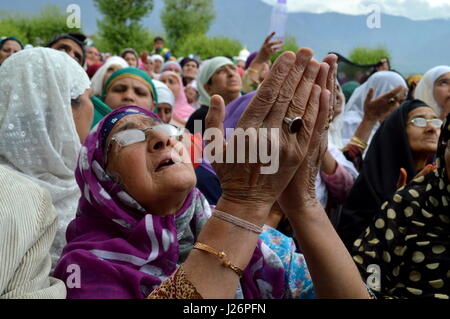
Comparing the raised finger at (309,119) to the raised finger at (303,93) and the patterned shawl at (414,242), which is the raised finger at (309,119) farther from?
the patterned shawl at (414,242)

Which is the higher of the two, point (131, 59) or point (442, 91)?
point (442, 91)

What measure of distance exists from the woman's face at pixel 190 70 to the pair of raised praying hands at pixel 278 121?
27.5 ft

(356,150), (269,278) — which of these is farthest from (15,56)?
(356,150)

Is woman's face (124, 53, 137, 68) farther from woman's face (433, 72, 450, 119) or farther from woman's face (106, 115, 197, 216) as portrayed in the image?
woman's face (106, 115, 197, 216)

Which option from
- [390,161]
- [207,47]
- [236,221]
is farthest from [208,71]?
[207,47]

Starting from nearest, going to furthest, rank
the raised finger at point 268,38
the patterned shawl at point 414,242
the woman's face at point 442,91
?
the patterned shawl at point 414,242 → the woman's face at point 442,91 → the raised finger at point 268,38

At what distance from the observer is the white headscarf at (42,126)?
2021mm

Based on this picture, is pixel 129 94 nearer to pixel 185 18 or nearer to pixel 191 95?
pixel 191 95

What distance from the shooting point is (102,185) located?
5.01 feet

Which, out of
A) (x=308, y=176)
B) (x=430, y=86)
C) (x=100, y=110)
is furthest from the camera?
(x=430, y=86)

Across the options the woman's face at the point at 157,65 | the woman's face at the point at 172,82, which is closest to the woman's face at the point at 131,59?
the woman's face at the point at 172,82

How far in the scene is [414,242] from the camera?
80.9 inches

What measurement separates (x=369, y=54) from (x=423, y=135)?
10.4m
